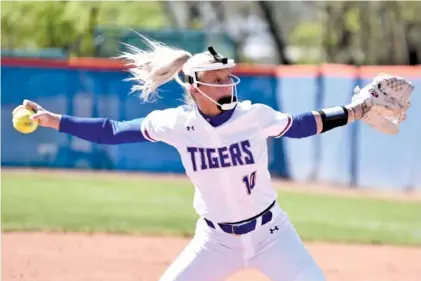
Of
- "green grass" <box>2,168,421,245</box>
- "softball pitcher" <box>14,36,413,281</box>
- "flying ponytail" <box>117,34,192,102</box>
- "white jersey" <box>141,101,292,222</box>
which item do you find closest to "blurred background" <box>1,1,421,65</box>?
"green grass" <box>2,168,421,245</box>

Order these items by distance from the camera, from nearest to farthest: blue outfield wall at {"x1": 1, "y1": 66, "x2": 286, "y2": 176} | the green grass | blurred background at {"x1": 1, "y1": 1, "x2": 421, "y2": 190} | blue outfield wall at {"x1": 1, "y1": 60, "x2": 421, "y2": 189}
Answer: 1. the green grass
2. blurred background at {"x1": 1, "y1": 1, "x2": 421, "y2": 190}
3. blue outfield wall at {"x1": 1, "y1": 60, "x2": 421, "y2": 189}
4. blue outfield wall at {"x1": 1, "y1": 66, "x2": 286, "y2": 176}

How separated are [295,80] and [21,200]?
793 cm

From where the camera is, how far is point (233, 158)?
4.82m

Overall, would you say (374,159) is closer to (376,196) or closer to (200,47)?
(376,196)

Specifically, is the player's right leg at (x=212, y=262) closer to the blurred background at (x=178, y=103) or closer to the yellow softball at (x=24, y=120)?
the yellow softball at (x=24, y=120)

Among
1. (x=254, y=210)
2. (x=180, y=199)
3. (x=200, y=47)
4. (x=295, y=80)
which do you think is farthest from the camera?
(x=200, y=47)

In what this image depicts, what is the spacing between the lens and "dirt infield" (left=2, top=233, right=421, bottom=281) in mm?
7930

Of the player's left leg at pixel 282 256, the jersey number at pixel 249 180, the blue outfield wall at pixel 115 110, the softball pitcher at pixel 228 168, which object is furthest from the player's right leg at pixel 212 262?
the blue outfield wall at pixel 115 110

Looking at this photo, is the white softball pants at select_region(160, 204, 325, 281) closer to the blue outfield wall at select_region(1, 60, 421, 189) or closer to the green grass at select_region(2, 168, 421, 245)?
the green grass at select_region(2, 168, 421, 245)

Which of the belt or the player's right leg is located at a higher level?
the belt

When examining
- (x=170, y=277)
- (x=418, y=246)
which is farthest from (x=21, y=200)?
(x=170, y=277)

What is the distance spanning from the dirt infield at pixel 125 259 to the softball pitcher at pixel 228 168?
9.63ft

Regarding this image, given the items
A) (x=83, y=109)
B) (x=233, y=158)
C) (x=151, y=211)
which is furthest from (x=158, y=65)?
(x=83, y=109)

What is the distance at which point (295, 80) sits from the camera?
63.3 feet
